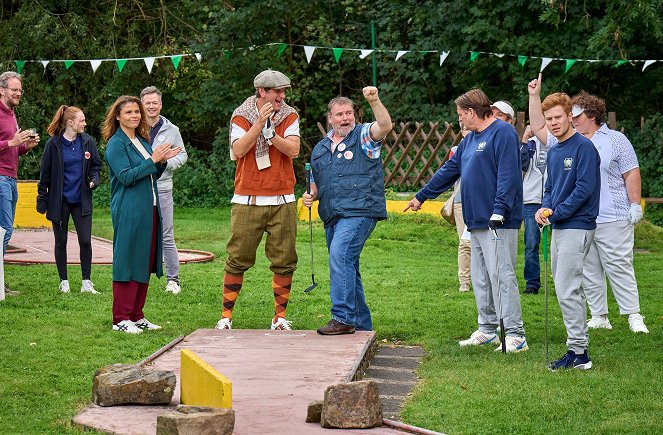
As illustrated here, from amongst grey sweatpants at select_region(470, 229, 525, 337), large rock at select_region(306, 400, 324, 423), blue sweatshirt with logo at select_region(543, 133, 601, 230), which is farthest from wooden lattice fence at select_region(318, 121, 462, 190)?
large rock at select_region(306, 400, 324, 423)

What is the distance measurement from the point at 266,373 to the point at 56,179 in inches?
164

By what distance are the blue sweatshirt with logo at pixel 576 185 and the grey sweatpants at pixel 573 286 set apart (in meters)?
0.07

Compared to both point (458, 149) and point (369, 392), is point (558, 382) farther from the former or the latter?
point (458, 149)

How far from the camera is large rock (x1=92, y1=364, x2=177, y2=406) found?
582 centimetres

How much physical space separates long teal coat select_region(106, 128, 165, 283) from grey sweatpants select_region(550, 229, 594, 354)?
9.76ft

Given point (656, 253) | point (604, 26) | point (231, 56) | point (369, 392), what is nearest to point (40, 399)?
point (369, 392)

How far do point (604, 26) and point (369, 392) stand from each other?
14.9 m

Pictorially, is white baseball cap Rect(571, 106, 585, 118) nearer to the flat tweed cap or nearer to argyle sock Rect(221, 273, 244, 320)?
the flat tweed cap

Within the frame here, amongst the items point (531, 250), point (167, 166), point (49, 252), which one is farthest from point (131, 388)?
point (49, 252)

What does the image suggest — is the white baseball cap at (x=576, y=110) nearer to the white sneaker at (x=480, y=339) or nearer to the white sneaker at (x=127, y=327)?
the white sneaker at (x=480, y=339)

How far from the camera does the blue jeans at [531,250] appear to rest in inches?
411

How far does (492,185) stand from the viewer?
759 centimetres

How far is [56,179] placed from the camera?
10.0m

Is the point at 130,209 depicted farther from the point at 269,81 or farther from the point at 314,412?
the point at 314,412
